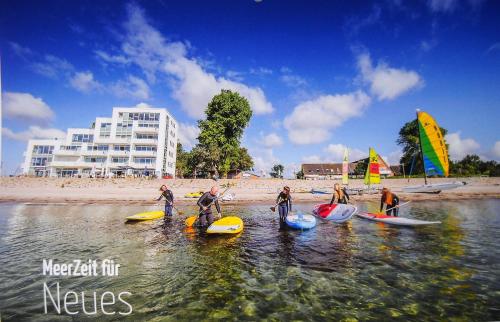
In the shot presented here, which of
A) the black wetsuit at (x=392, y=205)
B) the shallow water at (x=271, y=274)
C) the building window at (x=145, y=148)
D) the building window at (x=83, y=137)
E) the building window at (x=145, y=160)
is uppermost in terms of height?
the building window at (x=83, y=137)

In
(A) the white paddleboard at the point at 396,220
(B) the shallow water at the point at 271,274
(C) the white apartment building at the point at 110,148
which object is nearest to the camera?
(B) the shallow water at the point at 271,274

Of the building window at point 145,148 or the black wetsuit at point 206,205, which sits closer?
the black wetsuit at point 206,205

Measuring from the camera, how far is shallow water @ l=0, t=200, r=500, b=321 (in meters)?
5.57

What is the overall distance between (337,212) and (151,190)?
31.4 metres

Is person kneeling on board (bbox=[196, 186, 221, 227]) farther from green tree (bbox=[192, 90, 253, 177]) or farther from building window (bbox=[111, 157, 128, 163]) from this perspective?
building window (bbox=[111, 157, 128, 163])

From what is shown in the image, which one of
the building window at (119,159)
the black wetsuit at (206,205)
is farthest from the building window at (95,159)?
the black wetsuit at (206,205)

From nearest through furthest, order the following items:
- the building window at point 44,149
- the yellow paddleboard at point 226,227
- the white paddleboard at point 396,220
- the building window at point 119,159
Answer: the yellow paddleboard at point 226,227 → the white paddleboard at point 396,220 → the building window at point 119,159 → the building window at point 44,149

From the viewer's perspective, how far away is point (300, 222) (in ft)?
45.4

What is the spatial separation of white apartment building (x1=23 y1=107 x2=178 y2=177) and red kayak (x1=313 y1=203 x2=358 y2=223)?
175ft

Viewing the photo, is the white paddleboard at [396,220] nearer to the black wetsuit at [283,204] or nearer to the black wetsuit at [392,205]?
the black wetsuit at [392,205]

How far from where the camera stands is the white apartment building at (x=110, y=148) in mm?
64312

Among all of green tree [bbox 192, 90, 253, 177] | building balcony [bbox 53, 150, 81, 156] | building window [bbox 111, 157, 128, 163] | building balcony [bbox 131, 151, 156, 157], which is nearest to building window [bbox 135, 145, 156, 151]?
building balcony [bbox 131, 151, 156, 157]

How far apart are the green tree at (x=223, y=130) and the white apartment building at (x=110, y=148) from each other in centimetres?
1772

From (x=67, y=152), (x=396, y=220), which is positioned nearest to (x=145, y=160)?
(x=67, y=152)
